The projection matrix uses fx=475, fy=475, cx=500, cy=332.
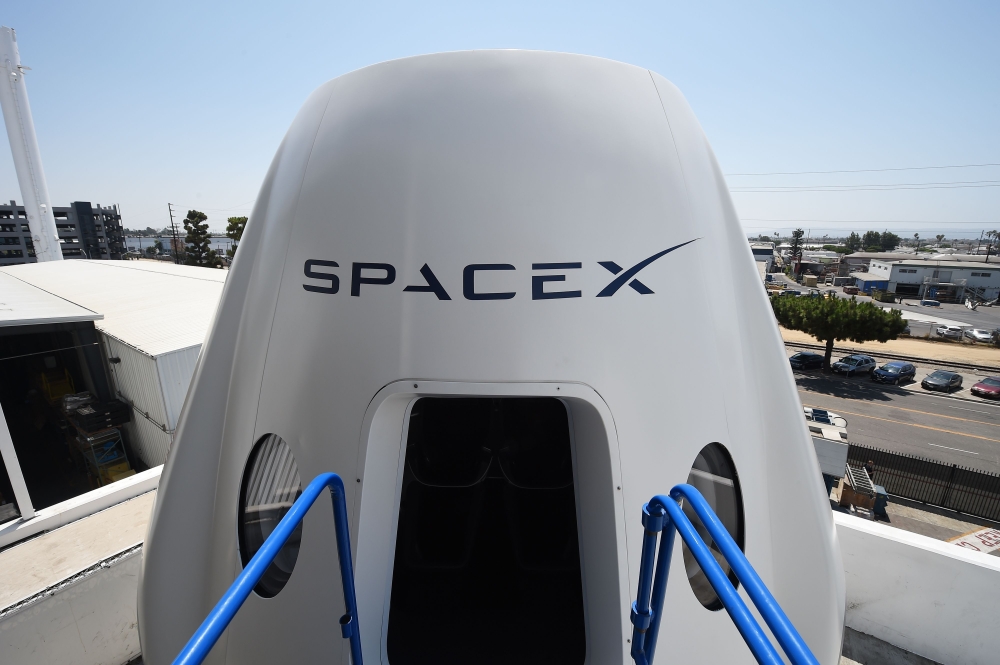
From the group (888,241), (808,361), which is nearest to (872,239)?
(888,241)

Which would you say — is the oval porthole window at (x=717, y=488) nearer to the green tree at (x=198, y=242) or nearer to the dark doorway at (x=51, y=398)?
the dark doorway at (x=51, y=398)

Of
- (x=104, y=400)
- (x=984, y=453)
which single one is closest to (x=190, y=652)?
(x=104, y=400)

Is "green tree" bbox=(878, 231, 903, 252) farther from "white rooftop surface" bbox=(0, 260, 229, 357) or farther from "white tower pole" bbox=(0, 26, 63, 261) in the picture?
"white tower pole" bbox=(0, 26, 63, 261)

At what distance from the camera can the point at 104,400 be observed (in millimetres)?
12211

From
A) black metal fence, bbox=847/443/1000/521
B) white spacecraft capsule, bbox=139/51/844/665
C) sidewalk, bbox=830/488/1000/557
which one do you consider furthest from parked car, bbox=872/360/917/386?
white spacecraft capsule, bbox=139/51/844/665

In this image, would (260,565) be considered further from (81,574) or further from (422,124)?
(81,574)

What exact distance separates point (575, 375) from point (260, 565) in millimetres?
1305

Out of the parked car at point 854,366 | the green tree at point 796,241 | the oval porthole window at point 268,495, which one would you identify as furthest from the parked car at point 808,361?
the green tree at point 796,241

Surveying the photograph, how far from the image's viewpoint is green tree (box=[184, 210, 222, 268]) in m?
44.9

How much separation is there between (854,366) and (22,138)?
3932 cm

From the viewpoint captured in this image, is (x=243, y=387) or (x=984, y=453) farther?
(x=984, y=453)

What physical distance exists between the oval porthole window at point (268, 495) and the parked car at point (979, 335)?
46124mm

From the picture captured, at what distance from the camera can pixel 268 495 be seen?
231 centimetres

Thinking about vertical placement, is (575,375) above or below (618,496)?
above
